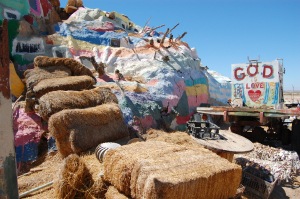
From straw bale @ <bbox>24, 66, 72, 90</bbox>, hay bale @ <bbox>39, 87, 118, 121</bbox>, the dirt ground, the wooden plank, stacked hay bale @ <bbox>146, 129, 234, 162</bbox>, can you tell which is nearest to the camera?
the wooden plank

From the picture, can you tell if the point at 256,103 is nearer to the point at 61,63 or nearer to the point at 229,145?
the point at 229,145

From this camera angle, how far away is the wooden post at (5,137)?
14.0 ft

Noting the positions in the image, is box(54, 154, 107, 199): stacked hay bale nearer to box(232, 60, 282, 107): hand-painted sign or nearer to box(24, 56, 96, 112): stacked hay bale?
box(24, 56, 96, 112): stacked hay bale

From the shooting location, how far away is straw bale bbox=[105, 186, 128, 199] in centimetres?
584

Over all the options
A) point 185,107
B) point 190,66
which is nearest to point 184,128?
point 185,107

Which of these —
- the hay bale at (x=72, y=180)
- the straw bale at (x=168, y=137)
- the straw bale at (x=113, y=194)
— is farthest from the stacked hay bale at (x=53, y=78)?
the straw bale at (x=113, y=194)

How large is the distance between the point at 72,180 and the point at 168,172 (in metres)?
2.25

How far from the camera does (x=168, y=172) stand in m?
5.35

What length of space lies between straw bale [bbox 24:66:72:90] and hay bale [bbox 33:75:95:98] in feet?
1.10

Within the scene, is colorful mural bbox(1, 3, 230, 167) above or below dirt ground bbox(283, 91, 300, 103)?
above

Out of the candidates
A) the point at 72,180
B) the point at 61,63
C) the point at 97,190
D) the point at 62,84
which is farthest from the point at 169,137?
the point at 72,180

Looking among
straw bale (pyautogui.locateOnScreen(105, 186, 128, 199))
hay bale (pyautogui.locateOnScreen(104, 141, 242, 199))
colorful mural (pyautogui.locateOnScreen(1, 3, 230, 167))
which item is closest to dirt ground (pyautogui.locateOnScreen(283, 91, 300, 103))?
colorful mural (pyautogui.locateOnScreen(1, 3, 230, 167))

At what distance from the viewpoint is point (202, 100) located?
19.3 metres

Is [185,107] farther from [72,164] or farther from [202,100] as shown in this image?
[72,164]
